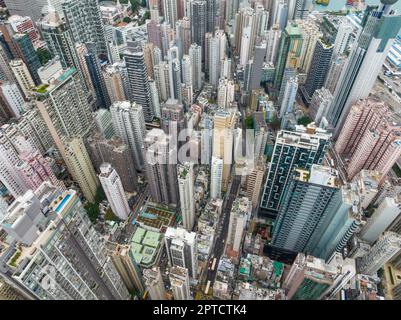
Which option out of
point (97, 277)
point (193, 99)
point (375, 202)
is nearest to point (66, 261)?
point (97, 277)

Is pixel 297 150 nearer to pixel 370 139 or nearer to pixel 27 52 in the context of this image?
pixel 370 139

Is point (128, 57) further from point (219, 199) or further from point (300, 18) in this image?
point (300, 18)

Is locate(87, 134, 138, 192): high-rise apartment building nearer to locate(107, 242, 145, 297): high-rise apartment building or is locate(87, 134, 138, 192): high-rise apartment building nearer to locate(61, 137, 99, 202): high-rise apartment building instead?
locate(61, 137, 99, 202): high-rise apartment building

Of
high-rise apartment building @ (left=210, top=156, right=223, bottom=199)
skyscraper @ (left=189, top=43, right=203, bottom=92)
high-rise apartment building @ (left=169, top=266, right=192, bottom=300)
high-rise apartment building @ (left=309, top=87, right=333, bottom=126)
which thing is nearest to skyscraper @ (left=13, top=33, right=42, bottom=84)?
skyscraper @ (left=189, top=43, right=203, bottom=92)

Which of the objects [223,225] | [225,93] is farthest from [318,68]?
[223,225]

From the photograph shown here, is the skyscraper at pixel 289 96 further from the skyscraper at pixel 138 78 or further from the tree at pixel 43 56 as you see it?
the tree at pixel 43 56
